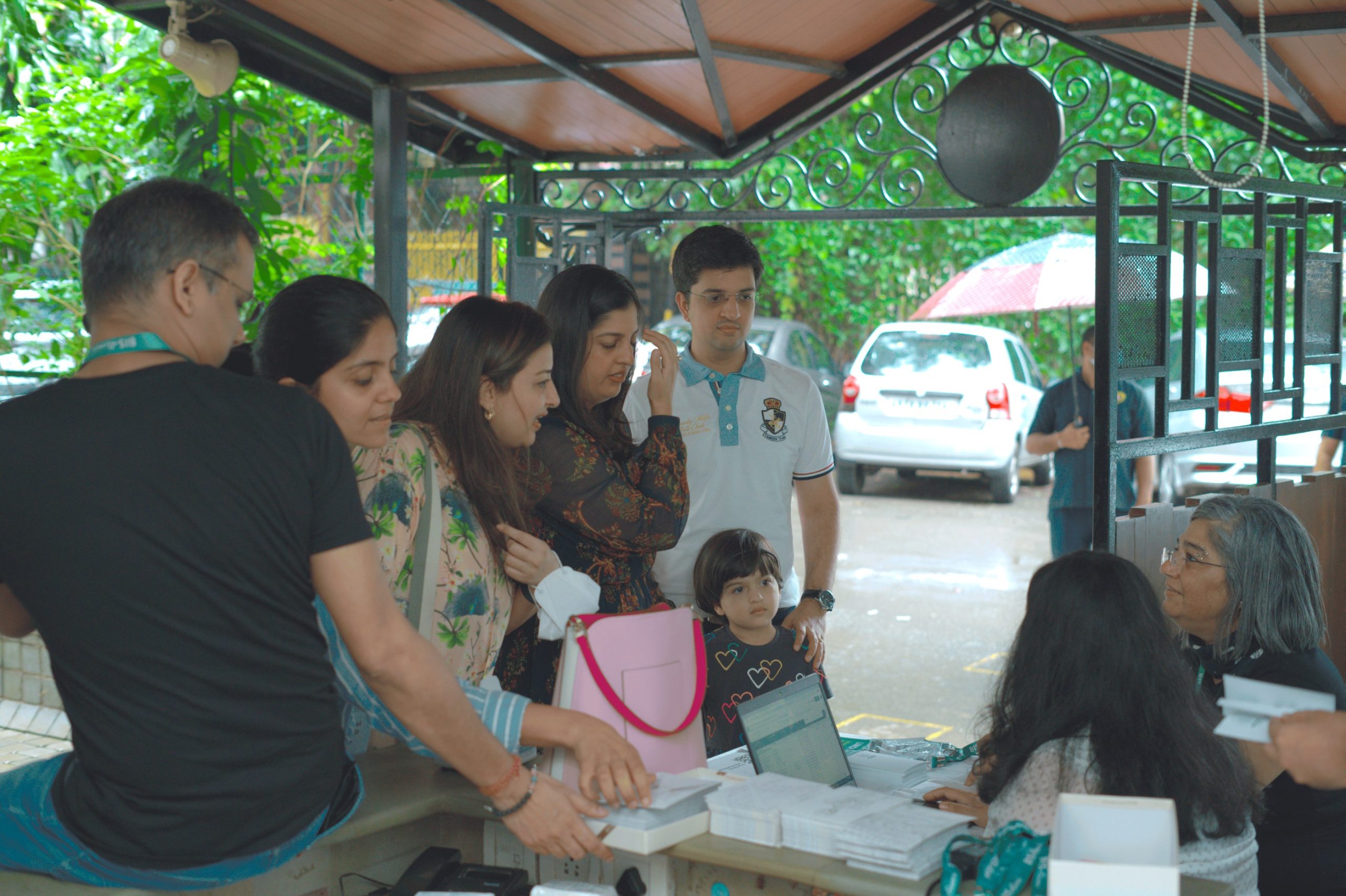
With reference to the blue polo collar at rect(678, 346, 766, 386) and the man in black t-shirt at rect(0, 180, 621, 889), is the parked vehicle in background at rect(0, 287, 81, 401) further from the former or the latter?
the man in black t-shirt at rect(0, 180, 621, 889)

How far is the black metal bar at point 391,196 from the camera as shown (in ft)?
16.5

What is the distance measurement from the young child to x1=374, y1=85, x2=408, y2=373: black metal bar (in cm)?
223

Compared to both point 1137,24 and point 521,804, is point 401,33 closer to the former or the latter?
point 1137,24

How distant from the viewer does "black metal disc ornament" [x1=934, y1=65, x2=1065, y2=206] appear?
15.7ft

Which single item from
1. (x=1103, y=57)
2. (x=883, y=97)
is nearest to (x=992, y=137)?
(x=1103, y=57)

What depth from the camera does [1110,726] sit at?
2.13m

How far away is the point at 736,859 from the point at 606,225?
4232 mm

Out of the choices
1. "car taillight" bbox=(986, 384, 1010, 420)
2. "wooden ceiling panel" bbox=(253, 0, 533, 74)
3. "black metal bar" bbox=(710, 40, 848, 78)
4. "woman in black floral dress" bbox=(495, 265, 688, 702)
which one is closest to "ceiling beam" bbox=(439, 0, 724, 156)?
"wooden ceiling panel" bbox=(253, 0, 533, 74)

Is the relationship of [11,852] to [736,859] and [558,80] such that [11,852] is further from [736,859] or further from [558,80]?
[558,80]

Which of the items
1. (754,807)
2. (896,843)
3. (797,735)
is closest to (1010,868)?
(896,843)

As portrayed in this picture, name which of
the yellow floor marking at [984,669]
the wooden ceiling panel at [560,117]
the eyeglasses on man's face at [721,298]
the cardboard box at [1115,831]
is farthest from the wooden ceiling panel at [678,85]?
the cardboard box at [1115,831]

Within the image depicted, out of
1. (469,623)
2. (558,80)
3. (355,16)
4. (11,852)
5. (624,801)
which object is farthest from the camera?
(558,80)

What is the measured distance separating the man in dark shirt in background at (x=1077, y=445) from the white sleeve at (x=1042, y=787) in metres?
3.99

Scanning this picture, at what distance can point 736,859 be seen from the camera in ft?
6.70
